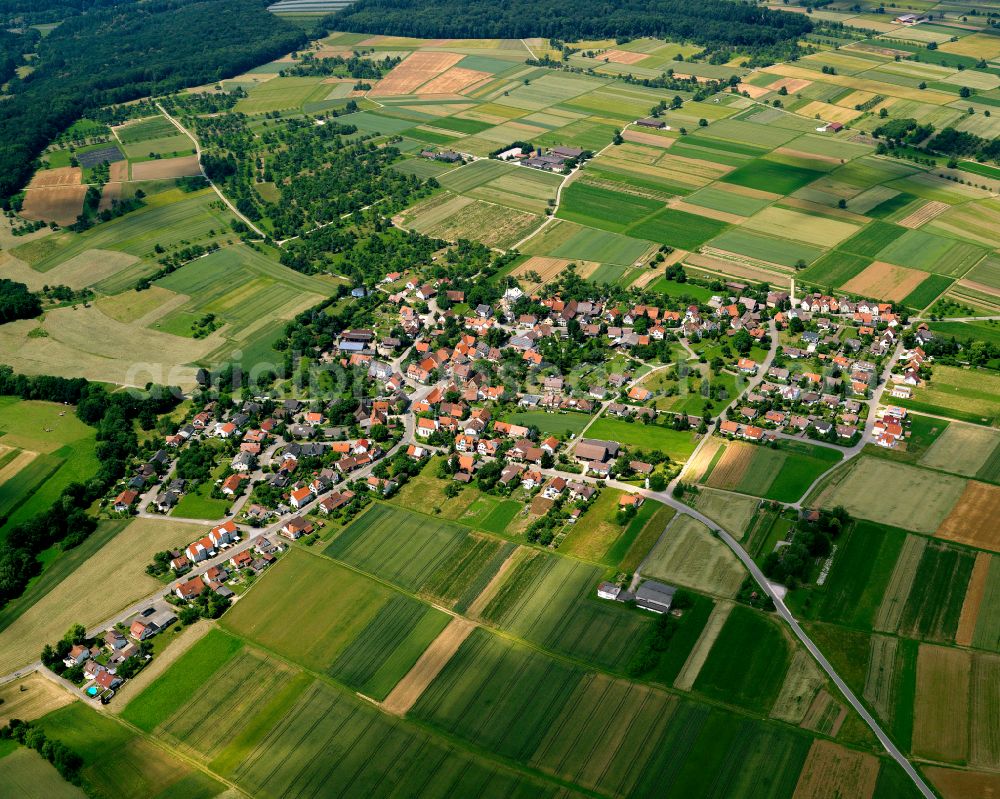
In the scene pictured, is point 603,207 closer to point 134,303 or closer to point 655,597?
point 134,303

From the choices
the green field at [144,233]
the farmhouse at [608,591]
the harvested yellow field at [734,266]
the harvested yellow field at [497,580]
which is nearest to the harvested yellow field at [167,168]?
the green field at [144,233]

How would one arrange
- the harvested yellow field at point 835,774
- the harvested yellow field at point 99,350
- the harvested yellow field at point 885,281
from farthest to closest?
1. the harvested yellow field at point 885,281
2. the harvested yellow field at point 99,350
3. the harvested yellow field at point 835,774

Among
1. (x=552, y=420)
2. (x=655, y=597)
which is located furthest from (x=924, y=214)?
(x=655, y=597)

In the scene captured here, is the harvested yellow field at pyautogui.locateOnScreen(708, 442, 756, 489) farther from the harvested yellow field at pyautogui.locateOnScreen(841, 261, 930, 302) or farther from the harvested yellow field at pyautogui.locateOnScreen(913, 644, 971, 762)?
the harvested yellow field at pyautogui.locateOnScreen(841, 261, 930, 302)

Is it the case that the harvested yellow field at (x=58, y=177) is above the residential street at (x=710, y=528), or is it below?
above

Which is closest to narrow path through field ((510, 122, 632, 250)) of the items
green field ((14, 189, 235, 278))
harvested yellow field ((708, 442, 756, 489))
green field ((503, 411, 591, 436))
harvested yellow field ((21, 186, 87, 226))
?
green field ((503, 411, 591, 436))

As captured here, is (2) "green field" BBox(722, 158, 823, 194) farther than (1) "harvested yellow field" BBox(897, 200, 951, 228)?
Yes

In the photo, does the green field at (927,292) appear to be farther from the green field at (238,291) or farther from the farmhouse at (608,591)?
the green field at (238,291)
